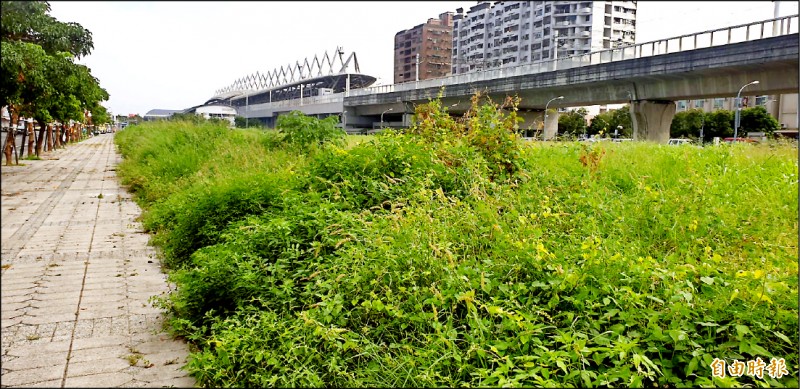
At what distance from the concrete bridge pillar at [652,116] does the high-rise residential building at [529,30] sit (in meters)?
4.06

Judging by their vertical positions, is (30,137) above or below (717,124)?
below

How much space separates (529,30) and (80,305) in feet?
57.8

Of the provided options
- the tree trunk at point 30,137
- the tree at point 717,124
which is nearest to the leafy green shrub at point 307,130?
the tree trunk at point 30,137

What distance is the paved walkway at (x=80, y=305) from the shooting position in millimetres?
3033

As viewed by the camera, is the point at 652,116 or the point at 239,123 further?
the point at 239,123

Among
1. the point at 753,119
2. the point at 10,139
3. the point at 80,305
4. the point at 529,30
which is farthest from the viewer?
the point at 753,119

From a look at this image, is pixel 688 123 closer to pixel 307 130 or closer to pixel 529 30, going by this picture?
pixel 529 30

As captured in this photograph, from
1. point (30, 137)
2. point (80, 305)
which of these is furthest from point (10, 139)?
point (30, 137)

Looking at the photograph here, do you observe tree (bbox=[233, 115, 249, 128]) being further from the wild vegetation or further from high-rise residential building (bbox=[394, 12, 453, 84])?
the wild vegetation

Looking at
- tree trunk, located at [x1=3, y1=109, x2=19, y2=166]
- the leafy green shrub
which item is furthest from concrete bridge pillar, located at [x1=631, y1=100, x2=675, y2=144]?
tree trunk, located at [x1=3, y1=109, x2=19, y2=166]

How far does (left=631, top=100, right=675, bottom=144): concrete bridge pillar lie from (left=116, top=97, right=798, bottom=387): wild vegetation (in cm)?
2022

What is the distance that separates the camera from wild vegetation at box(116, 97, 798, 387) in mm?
2770

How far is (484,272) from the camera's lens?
134 inches

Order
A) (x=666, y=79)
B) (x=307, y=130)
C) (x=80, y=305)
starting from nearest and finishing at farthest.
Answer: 1. (x=80, y=305)
2. (x=307, y=130)
3. (x=666, y=79)
